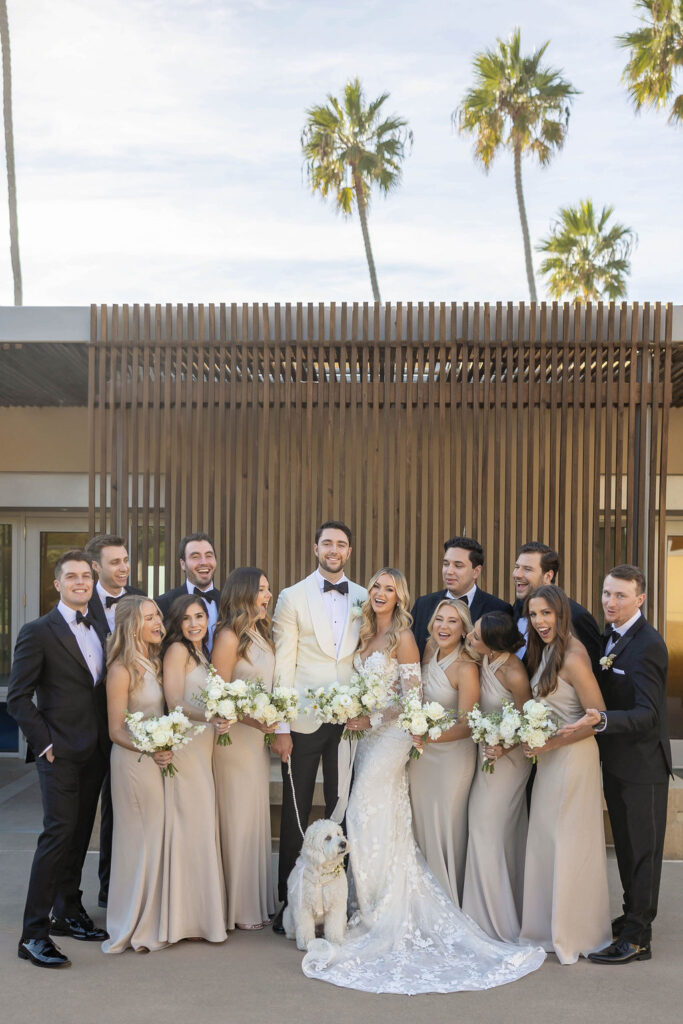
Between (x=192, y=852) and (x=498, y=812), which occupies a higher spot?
(x=498, y=812)

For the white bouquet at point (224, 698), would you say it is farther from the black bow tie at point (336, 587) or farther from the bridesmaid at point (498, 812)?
the bridesmaid at point (498, 812)

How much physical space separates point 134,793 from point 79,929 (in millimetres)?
812

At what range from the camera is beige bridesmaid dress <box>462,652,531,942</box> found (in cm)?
493

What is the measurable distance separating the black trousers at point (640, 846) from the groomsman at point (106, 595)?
9.27 ft

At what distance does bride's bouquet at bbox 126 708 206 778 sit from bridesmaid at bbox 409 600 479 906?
51.6 inches

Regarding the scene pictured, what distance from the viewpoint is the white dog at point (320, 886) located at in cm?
459

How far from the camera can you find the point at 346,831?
516 cm

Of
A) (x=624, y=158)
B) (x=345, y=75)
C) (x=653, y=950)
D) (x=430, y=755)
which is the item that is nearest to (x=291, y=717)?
(x=430, y=755)

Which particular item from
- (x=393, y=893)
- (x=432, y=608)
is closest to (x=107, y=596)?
(x=432, y=608)

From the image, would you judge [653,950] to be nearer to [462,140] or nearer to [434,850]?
[434,850]

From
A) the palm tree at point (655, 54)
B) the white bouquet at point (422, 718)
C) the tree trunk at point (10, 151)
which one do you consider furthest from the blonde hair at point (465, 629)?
the palm tree at point (655, 54)

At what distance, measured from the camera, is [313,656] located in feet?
17.7

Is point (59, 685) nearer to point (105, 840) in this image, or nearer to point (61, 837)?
point (61, 837)

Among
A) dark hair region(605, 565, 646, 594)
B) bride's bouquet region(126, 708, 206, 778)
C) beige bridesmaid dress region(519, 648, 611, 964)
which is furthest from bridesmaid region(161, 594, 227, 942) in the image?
dark hair region(605, 565, 646, 594)
